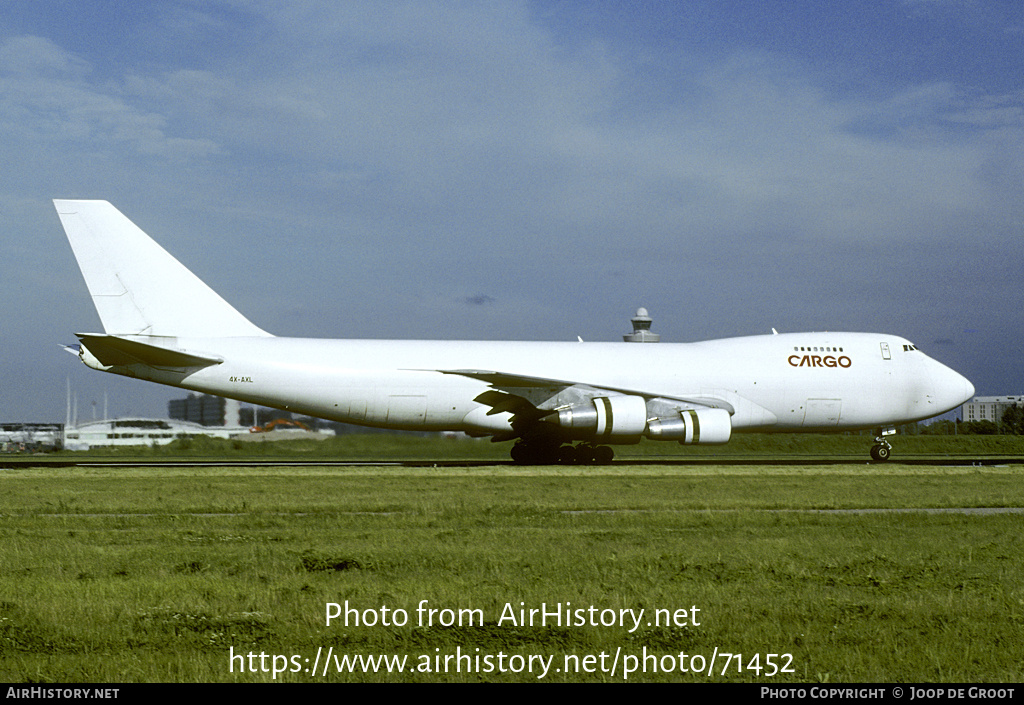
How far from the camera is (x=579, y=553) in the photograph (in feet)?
33.9

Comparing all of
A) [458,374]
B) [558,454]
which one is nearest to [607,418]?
[558,454]

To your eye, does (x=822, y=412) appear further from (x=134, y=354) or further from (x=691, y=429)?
(x=134, y=354)

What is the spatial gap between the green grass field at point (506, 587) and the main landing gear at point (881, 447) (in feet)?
49.7

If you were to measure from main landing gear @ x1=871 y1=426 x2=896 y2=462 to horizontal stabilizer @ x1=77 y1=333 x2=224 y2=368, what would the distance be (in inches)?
834

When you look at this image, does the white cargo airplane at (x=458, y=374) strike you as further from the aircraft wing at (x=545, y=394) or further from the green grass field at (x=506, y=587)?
the green grass field at (x=506, y=587)

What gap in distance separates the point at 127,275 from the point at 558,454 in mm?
13617

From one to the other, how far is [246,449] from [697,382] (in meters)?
20.3

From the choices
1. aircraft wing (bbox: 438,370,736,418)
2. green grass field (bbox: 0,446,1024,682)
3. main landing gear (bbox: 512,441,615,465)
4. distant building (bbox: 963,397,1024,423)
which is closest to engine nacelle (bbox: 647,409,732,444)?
aircraft wing (bbox: 438,370,736,418)

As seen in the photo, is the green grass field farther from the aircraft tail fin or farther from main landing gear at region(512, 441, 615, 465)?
main landing gear at region(512, 441, 615, 465)

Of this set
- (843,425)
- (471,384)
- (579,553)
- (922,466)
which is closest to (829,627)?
(579,553)

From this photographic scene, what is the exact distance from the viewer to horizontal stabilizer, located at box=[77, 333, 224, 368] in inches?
1003

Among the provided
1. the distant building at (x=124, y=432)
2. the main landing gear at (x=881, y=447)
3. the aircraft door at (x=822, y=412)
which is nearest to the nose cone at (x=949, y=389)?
the main landing gear at (x=881, y=447)

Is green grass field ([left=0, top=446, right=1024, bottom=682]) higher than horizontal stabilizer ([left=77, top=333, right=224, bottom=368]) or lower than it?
lower
